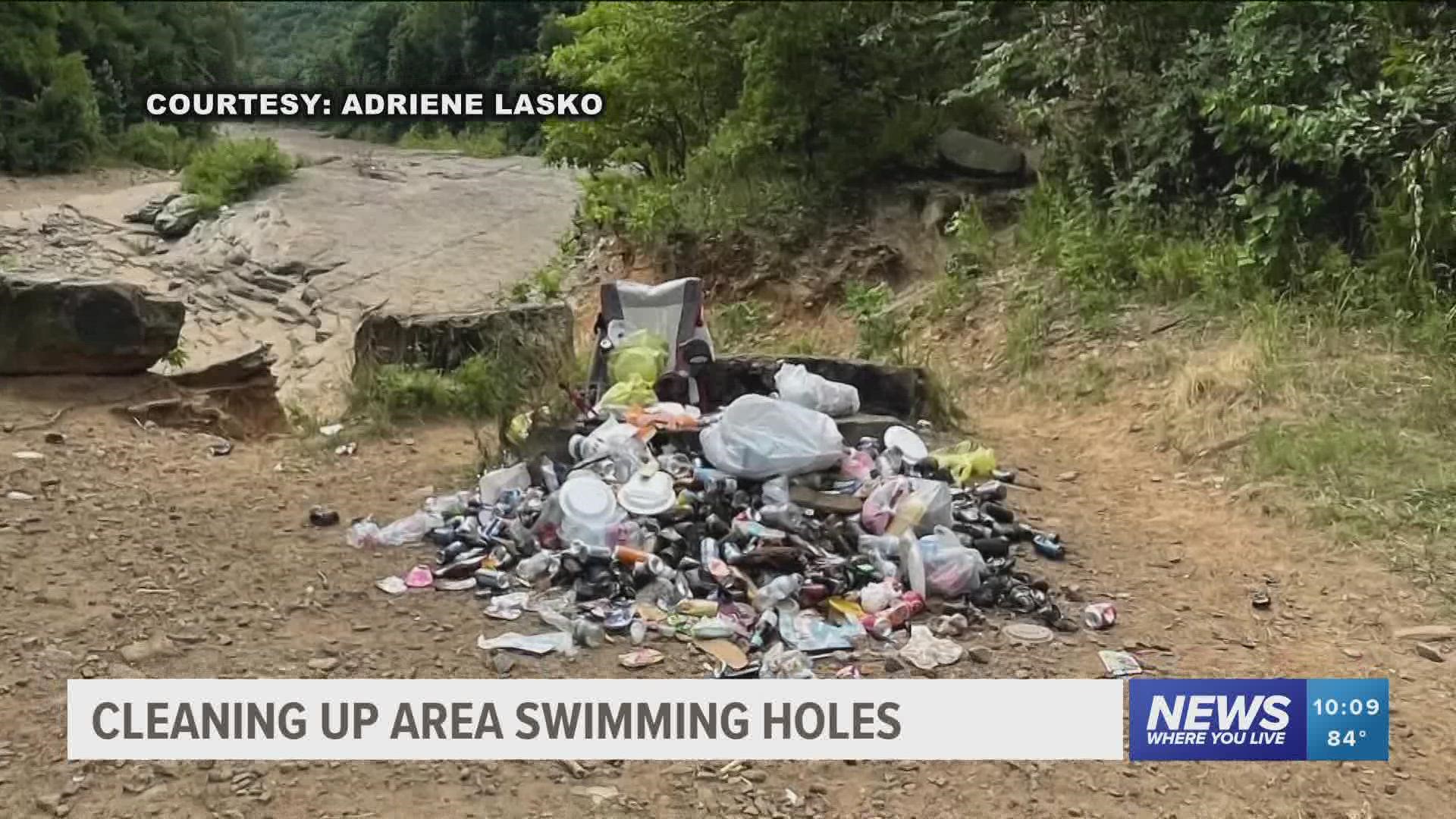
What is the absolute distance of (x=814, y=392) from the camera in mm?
3631

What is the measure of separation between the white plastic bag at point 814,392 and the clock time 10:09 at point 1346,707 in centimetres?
166

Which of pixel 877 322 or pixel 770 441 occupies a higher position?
pixel 770 441

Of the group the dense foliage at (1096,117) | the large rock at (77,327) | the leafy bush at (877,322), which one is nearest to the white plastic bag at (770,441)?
the leafy bush at (877,322)

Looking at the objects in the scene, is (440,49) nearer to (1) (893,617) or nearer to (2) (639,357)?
(2) (639,357)

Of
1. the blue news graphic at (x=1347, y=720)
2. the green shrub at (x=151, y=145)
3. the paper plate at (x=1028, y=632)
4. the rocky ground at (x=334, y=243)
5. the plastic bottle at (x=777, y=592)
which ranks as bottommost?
the rocky ground at (x=334, y=243)

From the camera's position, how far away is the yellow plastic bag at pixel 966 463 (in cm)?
350

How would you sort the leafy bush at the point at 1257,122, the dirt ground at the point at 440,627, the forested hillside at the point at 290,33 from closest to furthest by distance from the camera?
the dirt ground at the point at 440,627
the leafy bush at the point at 1257,122
the forested hillside at the point at 290,33

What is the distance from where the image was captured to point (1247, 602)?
2.82 meters

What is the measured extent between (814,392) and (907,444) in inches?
12.6

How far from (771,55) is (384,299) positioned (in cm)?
351

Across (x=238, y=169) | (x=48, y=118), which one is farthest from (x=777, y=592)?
(x=238, y=169)

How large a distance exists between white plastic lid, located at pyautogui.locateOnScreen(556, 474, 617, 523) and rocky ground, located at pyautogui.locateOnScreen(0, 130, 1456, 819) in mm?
344

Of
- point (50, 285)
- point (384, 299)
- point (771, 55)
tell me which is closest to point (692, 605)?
point (50, 285)

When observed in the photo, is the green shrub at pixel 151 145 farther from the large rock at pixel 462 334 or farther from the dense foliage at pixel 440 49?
the large rock at pixel 462 334
